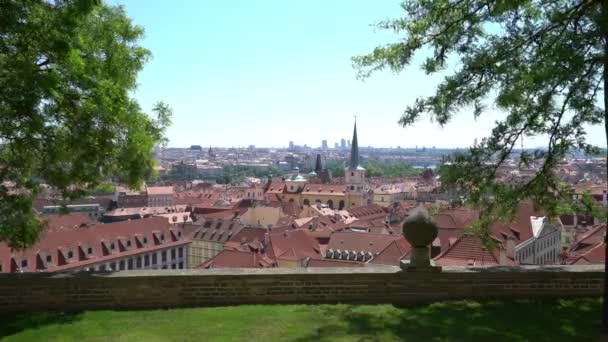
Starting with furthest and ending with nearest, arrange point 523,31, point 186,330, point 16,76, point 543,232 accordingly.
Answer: point 543,232, point 523,31, point 186,330, point 16,76

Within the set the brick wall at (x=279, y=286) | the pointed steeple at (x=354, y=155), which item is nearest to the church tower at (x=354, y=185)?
the pointed steeple at (x=354, y=155)

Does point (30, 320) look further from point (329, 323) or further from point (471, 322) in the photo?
point (471, 322)

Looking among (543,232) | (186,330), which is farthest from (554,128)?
(543,232)

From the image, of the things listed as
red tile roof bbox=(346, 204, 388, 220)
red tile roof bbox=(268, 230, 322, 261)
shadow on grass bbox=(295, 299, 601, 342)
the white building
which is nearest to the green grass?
shadow on grass bbox=(295, 299, 601, 342)

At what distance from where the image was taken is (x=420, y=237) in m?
7.91

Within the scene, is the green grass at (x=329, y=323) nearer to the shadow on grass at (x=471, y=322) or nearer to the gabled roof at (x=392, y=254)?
the shadow on grass at (x=471, y=322)

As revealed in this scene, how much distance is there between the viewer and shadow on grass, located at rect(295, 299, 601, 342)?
6.71 meters

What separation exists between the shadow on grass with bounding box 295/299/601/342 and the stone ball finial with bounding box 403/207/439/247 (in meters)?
1.00

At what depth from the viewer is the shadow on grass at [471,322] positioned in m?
6.71

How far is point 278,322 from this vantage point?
7199 millimetres

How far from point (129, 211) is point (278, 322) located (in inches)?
3350

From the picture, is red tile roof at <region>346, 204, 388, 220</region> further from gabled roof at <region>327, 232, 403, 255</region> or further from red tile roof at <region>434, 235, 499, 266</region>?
red tile roof at <region>434, 235, 499, 266</region>

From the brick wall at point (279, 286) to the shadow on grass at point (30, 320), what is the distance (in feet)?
0.62

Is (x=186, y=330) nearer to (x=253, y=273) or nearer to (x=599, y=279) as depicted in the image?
(x=253, y=273)
